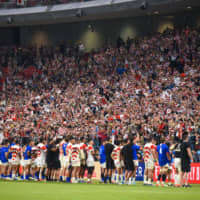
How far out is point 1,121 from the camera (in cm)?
3716

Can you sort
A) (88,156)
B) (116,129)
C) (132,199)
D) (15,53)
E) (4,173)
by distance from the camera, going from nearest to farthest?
(132,199) < (88,156) < (4,173) < (116,129) < (15,53)

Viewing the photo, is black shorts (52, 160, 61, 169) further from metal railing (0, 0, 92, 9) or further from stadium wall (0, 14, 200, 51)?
metal railing (0, 0, 92, 9)

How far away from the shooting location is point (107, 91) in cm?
3528

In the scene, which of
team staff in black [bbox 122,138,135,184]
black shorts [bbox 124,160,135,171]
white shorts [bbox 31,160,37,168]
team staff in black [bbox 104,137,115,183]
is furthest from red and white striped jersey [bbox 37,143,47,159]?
black shorts [bbox 124,160,135,171]

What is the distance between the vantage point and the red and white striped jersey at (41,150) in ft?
80.2

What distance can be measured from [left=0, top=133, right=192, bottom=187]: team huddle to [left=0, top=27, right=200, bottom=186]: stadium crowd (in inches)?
78.2

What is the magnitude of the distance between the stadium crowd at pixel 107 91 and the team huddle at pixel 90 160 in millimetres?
1987

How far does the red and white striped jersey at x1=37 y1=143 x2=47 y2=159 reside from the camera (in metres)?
24.5

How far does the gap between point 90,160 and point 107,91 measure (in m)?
12.0

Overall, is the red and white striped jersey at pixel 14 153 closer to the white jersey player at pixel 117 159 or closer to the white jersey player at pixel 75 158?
the white jersey player at pixel 75 158

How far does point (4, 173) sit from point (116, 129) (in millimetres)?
7590

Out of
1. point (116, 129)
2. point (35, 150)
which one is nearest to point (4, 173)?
point (35, 150)

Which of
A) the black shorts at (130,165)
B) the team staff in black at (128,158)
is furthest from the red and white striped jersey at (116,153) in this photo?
the black shorts at (130,165)

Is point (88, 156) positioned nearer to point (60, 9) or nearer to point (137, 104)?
point (137, 104)
